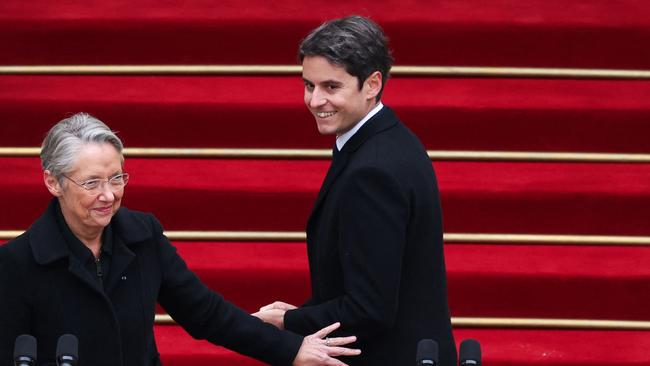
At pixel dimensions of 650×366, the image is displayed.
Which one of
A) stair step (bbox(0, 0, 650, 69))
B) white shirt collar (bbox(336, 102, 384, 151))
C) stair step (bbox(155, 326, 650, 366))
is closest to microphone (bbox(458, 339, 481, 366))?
white shirt collar (bbox(336, 102, 384, 151))

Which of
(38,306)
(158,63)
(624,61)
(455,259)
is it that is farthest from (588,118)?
(38,306)

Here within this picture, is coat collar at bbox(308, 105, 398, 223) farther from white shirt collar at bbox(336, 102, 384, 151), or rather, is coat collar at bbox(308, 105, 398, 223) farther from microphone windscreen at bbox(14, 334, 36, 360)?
microphone windscreen at bbox(14, 334, 36, 360)

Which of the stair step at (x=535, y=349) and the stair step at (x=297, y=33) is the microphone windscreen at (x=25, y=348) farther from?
the stair step at (x=297, y=33)

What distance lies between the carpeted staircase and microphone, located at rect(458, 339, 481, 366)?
1821mm

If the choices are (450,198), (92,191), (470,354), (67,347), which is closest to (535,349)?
(450,198)

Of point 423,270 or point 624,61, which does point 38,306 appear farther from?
point 624,61

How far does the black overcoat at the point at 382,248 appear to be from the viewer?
8.60 ft

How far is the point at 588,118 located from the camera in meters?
4.21

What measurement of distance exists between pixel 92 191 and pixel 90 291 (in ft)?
0.63

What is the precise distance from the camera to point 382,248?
8.57 feet

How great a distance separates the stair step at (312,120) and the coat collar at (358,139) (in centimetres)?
147

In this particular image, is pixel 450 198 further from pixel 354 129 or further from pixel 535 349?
pixel 354 129

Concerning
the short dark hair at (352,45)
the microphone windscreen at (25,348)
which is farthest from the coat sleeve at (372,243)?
the microphone windscreen at (25,348)

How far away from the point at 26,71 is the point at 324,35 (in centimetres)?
192
